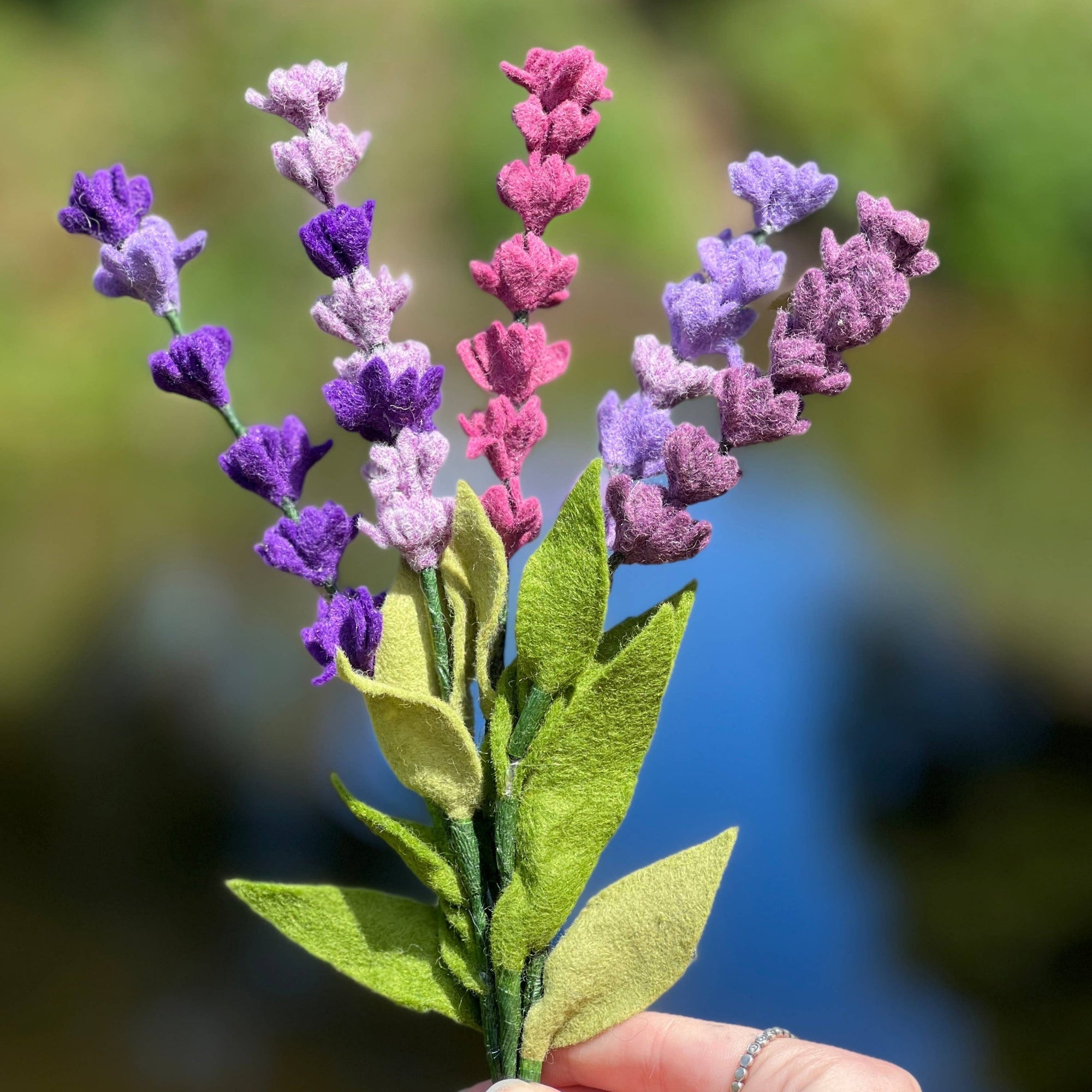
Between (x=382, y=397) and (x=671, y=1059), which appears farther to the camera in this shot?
(x=671, y=1059)

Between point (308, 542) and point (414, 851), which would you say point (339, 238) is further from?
point (414, 851)

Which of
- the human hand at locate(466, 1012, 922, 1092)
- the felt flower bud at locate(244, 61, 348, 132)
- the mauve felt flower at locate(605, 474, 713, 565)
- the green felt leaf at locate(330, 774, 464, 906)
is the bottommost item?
the human hand at locate(466, 1012, 922, 1092)

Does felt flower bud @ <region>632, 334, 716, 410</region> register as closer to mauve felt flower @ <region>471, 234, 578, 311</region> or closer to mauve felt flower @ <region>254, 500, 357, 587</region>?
mauve felt flower @ <region>471, 234, 578, 311</region>

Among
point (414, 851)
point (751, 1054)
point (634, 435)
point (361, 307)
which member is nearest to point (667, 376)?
point (634, 435)

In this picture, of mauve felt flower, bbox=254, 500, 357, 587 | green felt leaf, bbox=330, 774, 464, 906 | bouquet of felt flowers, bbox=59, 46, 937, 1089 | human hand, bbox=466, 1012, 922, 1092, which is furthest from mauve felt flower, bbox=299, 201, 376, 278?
human hand, bbox=466, 1012, 922, 1092

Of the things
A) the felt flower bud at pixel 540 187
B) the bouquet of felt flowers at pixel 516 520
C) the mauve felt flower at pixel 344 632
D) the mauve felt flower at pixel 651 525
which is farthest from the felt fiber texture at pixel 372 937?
the felt flower bud at pixel 540 187

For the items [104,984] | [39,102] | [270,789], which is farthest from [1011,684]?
[39,102]
